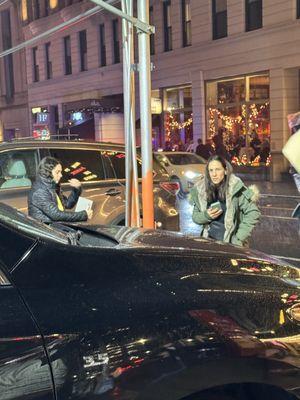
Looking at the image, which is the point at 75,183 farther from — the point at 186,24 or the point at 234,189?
the point at 186,24

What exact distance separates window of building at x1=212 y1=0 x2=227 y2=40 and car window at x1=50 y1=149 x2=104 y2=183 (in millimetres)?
17735

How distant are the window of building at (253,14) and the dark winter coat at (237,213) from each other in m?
18.3

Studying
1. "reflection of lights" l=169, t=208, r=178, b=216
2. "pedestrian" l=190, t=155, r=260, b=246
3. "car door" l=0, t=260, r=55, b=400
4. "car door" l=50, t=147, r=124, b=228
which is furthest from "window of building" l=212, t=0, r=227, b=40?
"car door" l=0, t=260, r=55, b=400

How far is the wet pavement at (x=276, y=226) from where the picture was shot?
9172mm

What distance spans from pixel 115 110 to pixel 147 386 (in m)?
28.7

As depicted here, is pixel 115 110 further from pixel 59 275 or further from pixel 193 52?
pixel 59 275

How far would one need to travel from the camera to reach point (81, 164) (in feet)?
24.7

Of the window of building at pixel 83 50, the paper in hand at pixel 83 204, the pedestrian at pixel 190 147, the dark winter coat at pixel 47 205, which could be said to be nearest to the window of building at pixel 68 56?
the window of building at pixel 83 50

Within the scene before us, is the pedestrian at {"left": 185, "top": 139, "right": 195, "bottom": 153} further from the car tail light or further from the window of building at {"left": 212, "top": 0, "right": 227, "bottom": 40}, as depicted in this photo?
the car tail light

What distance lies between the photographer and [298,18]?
2064 centimetres

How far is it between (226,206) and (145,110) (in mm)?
1185

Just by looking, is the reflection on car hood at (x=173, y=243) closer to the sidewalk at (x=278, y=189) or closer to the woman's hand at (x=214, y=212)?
the woman's hand at (x=214, y=212)

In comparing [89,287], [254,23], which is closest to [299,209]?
[89,287]

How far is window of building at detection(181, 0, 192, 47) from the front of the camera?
2544cm
